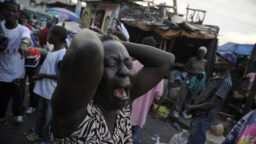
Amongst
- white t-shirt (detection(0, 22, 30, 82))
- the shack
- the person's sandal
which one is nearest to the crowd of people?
white t-shirt (detection(0, 22, 30, 82))

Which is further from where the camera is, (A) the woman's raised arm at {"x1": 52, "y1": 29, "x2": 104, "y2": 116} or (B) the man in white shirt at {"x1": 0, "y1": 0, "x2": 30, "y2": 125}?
(B) the man in white shirt at {"x1": 0, "y1": 0, "x2": 30, "y2": 125}

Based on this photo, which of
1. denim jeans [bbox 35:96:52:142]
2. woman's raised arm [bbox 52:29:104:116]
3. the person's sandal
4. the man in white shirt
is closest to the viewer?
woman's raised arm [bbox 52:29:104:116]

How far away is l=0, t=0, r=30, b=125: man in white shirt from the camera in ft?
9.75

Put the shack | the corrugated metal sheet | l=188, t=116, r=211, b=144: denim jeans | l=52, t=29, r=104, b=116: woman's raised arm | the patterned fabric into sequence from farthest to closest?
the shack < the corrugated metal sheet < l=188, t=116, r=211, b=144: denim jeans < the patterned fabric < l=52, t=29, r=104, b=116: woman's raised arm

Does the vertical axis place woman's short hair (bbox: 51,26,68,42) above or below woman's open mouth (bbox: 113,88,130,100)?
above

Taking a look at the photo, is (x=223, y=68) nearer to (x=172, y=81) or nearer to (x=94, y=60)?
(x=94, y=60)

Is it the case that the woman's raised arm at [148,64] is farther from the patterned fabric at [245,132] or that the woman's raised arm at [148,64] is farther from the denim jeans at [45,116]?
the denim jeans at [45,116]

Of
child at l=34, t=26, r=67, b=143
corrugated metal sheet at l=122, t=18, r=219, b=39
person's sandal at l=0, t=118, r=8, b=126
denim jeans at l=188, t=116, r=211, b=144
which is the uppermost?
corrugated metal sheet at l=122, t=18, r=219, b=39

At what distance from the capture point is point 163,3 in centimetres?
1141

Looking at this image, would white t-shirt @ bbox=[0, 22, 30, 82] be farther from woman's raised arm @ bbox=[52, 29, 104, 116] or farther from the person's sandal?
woman's raised arm @ bbox=[52, 29, 104, 116]

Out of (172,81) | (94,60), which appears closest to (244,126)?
(94,60)

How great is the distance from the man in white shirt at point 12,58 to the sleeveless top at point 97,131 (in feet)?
6.23

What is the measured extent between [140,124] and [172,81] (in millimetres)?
4581

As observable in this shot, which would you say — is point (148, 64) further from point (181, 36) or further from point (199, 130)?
point (181, 36)
